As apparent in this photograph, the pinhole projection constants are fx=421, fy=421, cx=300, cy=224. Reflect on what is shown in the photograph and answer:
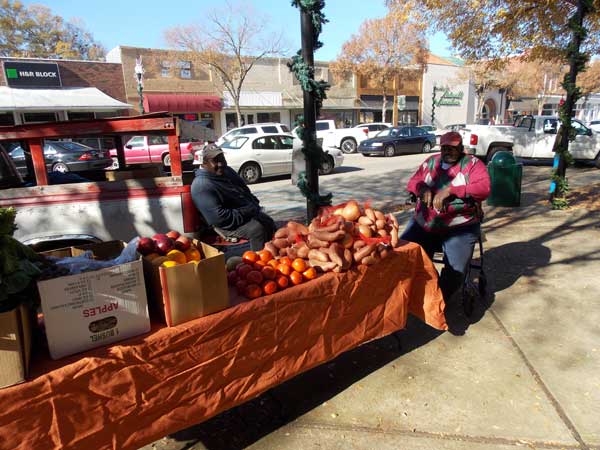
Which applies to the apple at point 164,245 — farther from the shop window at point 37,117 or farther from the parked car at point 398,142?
the shop window at point 37,117

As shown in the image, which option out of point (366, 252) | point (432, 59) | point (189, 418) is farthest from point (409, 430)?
point (432, 59)

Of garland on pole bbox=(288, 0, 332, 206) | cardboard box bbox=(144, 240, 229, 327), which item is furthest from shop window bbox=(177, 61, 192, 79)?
cardboard box bbox=(144, 240, 229, 327)

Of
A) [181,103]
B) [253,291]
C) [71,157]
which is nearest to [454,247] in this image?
[253,291]

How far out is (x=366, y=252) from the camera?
9.62 ft

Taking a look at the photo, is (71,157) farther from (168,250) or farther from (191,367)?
(191,367)

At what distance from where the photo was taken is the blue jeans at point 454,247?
12.5ft

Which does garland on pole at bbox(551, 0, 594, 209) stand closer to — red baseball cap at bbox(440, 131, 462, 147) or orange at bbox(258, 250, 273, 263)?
red baseball cap at bbox(440, 131, 462, 147)

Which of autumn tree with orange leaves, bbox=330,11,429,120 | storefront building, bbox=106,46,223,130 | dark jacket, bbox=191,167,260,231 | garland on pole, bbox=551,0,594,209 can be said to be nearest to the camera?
dark jacket, bbox=191,167,260,231

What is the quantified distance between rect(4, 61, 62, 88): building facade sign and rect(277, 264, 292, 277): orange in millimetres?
28472

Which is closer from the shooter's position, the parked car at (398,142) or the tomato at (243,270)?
the tomato at (243,270)

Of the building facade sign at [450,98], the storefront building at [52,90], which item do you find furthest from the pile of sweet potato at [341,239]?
the building facade sign at [450,98]

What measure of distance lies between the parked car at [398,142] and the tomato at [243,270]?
60.5 ft

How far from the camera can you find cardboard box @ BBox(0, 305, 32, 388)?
1.71 metres

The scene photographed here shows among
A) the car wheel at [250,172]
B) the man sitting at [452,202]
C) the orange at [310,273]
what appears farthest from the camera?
the car wheel at [250,172]
